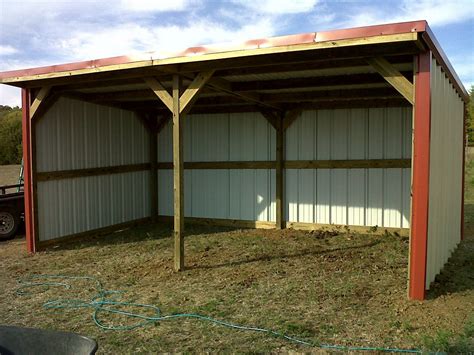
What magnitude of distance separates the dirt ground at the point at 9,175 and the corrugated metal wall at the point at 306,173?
33.2ft

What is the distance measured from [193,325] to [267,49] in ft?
10.1

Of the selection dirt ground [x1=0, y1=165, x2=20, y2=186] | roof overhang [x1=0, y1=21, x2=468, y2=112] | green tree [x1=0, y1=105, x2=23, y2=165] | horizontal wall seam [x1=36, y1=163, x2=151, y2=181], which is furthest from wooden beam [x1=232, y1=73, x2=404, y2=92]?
green tree [x1=0, y1=105, x2=23, y2=165]

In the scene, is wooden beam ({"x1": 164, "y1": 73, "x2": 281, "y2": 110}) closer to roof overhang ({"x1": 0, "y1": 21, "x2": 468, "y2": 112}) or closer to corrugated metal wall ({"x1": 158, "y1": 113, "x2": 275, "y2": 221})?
roof overhang ({"x1": 0, "y1": 21, "x2": 468, "y2": 112})

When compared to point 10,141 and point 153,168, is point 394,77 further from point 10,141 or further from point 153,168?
point 10,141

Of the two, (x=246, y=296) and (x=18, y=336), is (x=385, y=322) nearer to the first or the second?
(x=246, y=296)

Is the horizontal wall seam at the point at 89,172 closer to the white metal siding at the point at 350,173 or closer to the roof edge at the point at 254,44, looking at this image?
the roof edge at the point at 254,44

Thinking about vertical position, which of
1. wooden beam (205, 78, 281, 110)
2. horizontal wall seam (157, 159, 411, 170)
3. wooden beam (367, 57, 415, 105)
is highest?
wooden beam (205, 78, 281, 110)

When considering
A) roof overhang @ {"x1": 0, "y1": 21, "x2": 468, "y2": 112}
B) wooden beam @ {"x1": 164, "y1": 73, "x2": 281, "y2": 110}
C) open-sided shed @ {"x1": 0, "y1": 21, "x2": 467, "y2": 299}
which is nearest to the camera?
roof overhang @ {"x1": 0, "y1": 21, "x2": 468, "y2": 112}

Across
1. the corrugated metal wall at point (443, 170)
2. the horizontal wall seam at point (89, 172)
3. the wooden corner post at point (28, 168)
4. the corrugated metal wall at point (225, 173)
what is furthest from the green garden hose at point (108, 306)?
the corrugated metal wall at point (225, 173)

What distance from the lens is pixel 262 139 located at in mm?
9422

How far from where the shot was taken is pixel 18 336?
7.45ft

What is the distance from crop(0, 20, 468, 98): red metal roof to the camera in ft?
13.8

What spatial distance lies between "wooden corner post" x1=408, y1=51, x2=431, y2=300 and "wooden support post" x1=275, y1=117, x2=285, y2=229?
4.69 m

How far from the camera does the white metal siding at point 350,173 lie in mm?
8289
